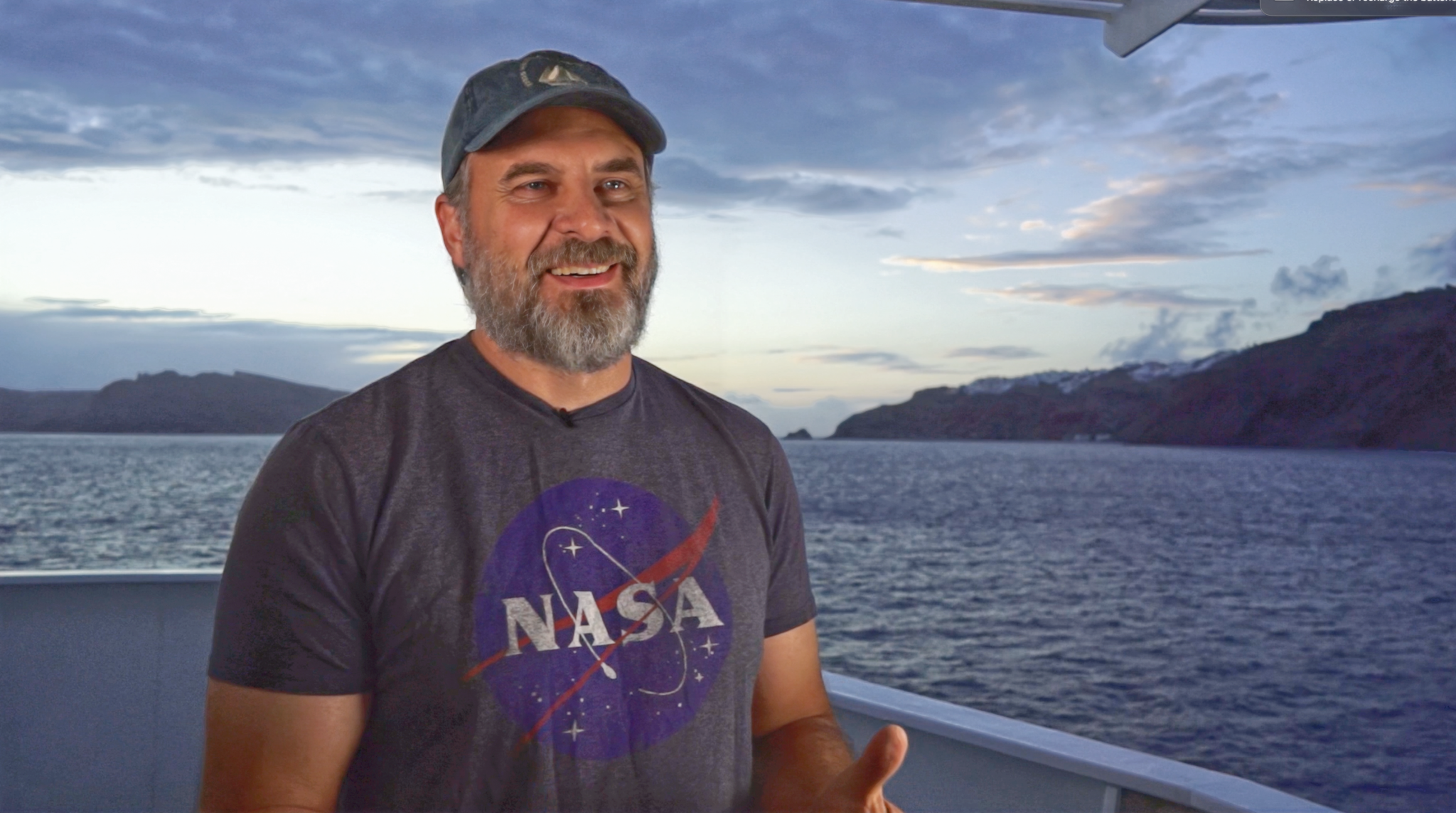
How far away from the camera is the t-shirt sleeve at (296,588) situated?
3.10 ft

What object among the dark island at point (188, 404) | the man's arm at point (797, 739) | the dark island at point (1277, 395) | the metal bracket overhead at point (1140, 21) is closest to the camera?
the man's arm at point (797, 739)

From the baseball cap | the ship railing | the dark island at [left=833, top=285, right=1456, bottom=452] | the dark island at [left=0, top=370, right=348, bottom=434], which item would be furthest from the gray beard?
the dark island at [left=833, top=285, right=1456, bottom=452]

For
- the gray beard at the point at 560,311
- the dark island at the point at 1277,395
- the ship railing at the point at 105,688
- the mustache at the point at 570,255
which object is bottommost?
the ship railing at the point at 105,688

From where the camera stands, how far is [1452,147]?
225ft

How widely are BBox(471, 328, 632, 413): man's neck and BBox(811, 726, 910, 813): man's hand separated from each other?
500 millimetres

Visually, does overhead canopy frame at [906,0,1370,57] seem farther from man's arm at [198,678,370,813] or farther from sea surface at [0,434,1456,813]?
sea surface at [0,434,1456,813]

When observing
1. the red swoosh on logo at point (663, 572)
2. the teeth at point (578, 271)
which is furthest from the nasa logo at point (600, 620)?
the teeth at point (578, 271)

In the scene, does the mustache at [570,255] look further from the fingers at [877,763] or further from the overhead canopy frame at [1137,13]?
the overhead canopy frame at [1137,13]

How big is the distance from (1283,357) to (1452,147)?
57.8 ft

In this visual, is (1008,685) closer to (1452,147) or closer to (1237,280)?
(1237,280)

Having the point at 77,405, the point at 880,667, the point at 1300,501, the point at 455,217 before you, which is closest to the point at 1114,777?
the point at 455,217

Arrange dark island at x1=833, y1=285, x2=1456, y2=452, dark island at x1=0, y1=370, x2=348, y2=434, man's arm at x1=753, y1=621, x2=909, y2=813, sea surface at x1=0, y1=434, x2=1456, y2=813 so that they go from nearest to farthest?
man's arm at x1=753, y1=621, x2=909, y2=813 → sea surface at x1=0, y1=434, x2=1456, y2=813 → dark island at x1=0, y1=370, x2=348, y2=434 → dark island at x1=833, y1=285, x2=1456, y2=452

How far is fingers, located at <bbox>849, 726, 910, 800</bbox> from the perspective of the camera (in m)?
0.95

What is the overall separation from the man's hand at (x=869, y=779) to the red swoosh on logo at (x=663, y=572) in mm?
265
